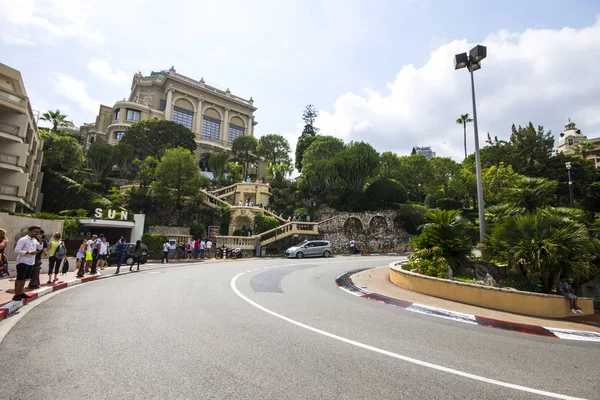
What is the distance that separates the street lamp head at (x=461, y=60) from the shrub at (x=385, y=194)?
24390 millimetres

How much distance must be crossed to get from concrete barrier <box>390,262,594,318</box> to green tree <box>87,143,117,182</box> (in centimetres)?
4574

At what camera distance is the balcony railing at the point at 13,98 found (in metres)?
25.6

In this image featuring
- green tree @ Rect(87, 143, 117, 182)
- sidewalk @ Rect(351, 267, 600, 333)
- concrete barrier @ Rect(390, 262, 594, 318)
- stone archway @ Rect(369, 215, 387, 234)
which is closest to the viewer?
sidewalk @ Rect(351, 267, 600, 333)

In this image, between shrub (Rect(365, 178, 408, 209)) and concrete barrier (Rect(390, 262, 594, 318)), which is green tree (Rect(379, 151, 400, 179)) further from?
concrete barrier (Rect(390, 262, 594, 318))

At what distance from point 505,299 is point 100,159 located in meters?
48.8

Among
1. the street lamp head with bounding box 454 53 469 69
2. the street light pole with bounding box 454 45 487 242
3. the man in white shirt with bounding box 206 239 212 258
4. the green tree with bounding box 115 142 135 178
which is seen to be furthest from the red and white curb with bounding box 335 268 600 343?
the green tree with bounding box 115 142 135 178

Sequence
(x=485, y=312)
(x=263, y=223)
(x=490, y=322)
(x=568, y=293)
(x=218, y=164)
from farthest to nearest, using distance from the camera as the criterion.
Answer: (x=218, y=164) → (x=263, y=223) → (x=568, y=293) → (x=485, y=312) → (x=490, y=322)

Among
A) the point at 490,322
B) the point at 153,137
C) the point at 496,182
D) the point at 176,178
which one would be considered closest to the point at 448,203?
the point at 496,182

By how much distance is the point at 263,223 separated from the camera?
109 feet

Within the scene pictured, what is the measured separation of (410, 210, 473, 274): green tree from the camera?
41.1 feet

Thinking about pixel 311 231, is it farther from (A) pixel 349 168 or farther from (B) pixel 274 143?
(B) pixel 274 143

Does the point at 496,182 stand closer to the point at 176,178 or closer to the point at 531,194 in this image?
the point at 531,194

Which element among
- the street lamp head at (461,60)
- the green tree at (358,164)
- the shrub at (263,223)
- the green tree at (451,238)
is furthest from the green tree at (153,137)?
the green tree at (451,238)

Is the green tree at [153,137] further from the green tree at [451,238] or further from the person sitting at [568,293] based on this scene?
the person sitting at [568,293]
